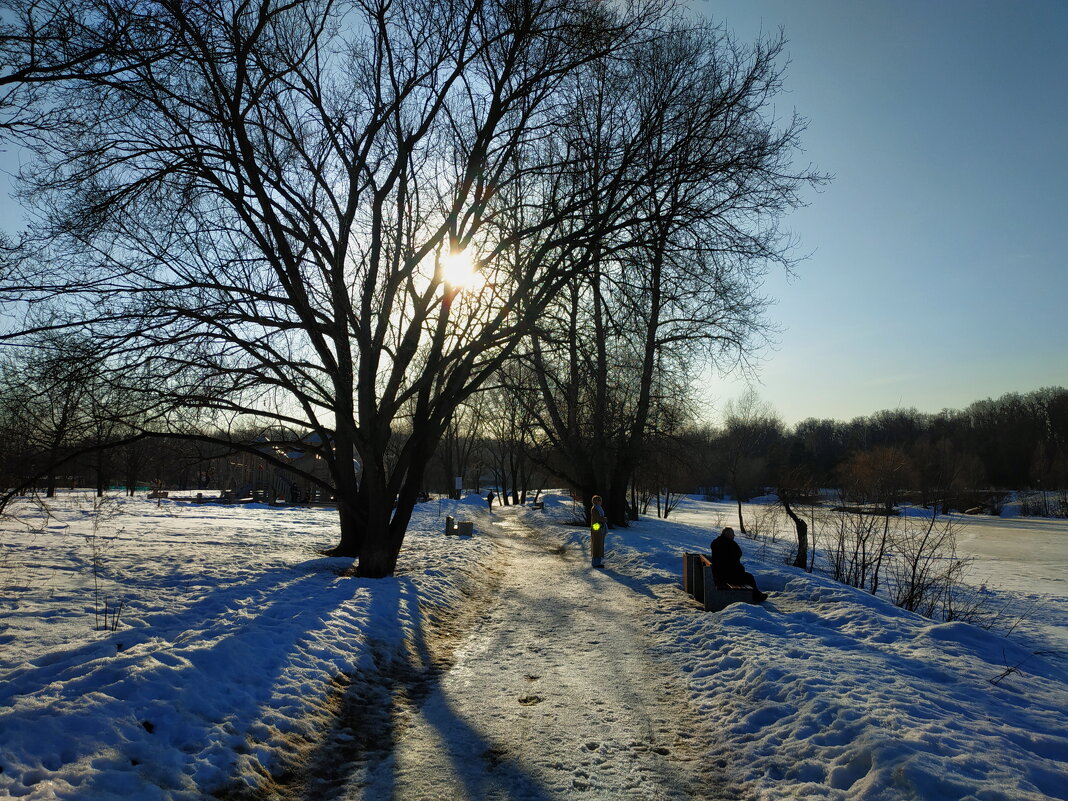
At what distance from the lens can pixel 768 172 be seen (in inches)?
373

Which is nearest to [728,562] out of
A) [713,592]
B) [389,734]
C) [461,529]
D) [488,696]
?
[713,592]

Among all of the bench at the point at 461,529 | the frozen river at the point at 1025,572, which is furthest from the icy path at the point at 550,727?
the bench at the point at 461,529

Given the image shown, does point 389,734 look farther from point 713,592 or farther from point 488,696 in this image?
point 713,592

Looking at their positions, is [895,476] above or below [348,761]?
above

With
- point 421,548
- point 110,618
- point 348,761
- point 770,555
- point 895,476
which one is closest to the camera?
point 348,761

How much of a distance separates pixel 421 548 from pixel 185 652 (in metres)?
11.1

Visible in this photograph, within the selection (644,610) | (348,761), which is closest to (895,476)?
(644,610)

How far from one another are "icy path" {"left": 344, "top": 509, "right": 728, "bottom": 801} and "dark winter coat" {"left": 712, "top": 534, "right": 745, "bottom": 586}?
1952 mm

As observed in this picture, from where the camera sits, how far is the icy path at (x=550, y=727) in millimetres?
4445

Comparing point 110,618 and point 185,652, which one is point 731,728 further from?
point 110,618

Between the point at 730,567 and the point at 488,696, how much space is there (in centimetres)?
574

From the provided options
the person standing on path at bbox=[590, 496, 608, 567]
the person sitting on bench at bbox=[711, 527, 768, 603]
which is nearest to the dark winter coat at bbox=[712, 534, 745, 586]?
the person sitting on bench at bbox=[711, 527, 768, 603]

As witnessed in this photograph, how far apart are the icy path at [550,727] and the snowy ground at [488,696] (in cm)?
3

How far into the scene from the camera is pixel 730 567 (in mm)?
10633
